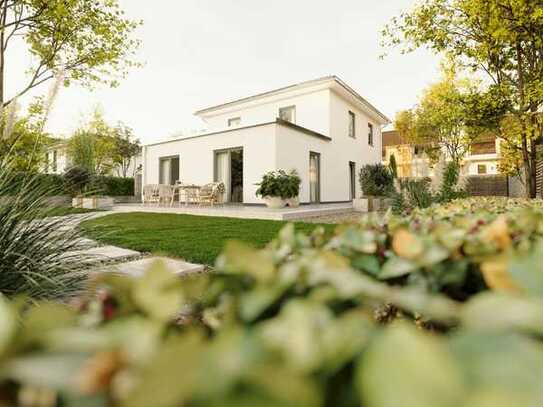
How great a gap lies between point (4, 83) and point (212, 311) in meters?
11.7

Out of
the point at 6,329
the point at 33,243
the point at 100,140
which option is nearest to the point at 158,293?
the point at 6,329

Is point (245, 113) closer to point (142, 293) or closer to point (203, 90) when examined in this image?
point (203, 90)

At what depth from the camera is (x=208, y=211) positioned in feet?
29.6

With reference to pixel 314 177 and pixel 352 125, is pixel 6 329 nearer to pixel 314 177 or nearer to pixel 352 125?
pixel 314 177

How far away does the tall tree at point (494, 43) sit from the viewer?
604 centimetres

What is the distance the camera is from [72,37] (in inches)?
338

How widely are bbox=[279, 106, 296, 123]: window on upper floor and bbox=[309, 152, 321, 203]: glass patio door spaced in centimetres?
250

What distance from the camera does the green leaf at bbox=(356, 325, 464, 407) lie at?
0.23m

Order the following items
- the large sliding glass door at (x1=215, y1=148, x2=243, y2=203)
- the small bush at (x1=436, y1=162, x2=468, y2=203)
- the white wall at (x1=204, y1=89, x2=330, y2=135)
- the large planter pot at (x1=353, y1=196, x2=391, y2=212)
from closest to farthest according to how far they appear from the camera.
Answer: the small bush at (x1=436, y1=162, x2=468, y2=203) < the large planter pot at (x1=353, y1=196, x2=391, y2=212) < the large sliding glass door at (x1=215, y1=148, x2=243, y2=203) < the white wall at (x1=204, y1=89, x2=330, y2=135)

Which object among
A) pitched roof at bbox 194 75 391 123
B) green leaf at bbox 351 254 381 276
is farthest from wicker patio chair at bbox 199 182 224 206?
green leaf at bbox 351 254 381 276

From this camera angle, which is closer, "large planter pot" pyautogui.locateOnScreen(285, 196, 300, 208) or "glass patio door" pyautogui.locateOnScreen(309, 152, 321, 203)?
"large planter pot" pyautogui.locateOnScreen(285, 196, 300, 208)

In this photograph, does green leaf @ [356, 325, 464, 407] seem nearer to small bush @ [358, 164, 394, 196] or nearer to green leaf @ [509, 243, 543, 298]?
green leaf @ [509, 243, 543, 298]

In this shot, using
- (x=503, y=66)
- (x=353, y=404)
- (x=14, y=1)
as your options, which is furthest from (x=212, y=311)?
(x=14, y=1)

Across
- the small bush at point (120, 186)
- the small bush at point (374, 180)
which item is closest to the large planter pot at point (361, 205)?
the small bush at point (374, 180)
